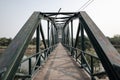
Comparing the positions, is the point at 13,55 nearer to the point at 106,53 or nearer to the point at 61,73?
the point at 106,53

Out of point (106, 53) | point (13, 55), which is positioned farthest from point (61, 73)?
point (13, 55)

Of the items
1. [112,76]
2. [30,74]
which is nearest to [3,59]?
[112,76]

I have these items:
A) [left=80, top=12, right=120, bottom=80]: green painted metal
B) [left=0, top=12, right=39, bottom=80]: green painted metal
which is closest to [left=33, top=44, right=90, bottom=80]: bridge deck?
[left=80, top=12, right=120, bottom=80]: green painted metal

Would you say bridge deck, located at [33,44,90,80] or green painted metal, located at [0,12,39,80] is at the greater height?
green painted metal, located at [0,12,39,80]

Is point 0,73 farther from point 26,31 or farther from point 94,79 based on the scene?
point 94,79

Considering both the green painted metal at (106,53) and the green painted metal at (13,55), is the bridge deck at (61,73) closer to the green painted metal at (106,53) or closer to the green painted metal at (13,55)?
the green painted metal at (106,53)

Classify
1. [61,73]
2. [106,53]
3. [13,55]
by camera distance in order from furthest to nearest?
[61,73] → [106,53] → [13,55]

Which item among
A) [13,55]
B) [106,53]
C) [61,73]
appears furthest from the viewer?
[61,73]

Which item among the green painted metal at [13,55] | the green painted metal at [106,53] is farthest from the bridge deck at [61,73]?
the green painted metal at [13,55]

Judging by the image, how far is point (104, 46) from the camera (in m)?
3.65

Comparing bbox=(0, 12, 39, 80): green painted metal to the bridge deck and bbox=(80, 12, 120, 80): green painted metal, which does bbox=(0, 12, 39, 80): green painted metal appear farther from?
the bridge deck

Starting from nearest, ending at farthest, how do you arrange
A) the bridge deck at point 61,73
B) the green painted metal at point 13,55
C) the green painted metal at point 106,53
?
1. the green painted metal at point 13,55
2. the green painted metal at point 106,53
3. the bridge deck at point 61,73

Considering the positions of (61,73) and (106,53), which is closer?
(106,53)

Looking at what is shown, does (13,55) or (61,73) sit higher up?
(13,55)
